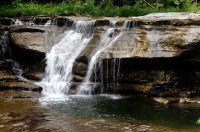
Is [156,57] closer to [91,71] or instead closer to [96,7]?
[91,71]

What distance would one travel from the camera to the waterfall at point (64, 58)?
15.1 meters

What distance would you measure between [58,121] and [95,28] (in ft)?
23.5

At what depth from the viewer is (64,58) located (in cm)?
1592

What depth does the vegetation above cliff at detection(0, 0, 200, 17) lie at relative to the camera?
21828 mm

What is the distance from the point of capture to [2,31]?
59.0 ft

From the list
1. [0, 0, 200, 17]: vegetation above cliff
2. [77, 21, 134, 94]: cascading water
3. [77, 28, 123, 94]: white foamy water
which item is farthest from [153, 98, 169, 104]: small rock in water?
[0, 0, 200, 17]: vegetation above cliff

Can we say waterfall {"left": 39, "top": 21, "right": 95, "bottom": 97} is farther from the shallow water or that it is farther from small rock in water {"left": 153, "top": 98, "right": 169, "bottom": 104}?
small rock in water {"left": 153, "top": 98, "right": 169, "bottom": 104}

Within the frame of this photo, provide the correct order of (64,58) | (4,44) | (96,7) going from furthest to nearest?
(96,7) < (4,44) < (64,58)

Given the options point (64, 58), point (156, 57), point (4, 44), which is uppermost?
point (4, 44)

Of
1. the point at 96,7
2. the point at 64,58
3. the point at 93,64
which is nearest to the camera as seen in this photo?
the point at 93,64

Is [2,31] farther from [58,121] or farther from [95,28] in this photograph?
[58,121]

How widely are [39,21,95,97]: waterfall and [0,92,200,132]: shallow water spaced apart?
3.15 ft

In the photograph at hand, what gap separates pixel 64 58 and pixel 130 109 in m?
4.43

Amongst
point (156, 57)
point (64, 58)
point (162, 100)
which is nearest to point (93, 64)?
point (64, 58)
